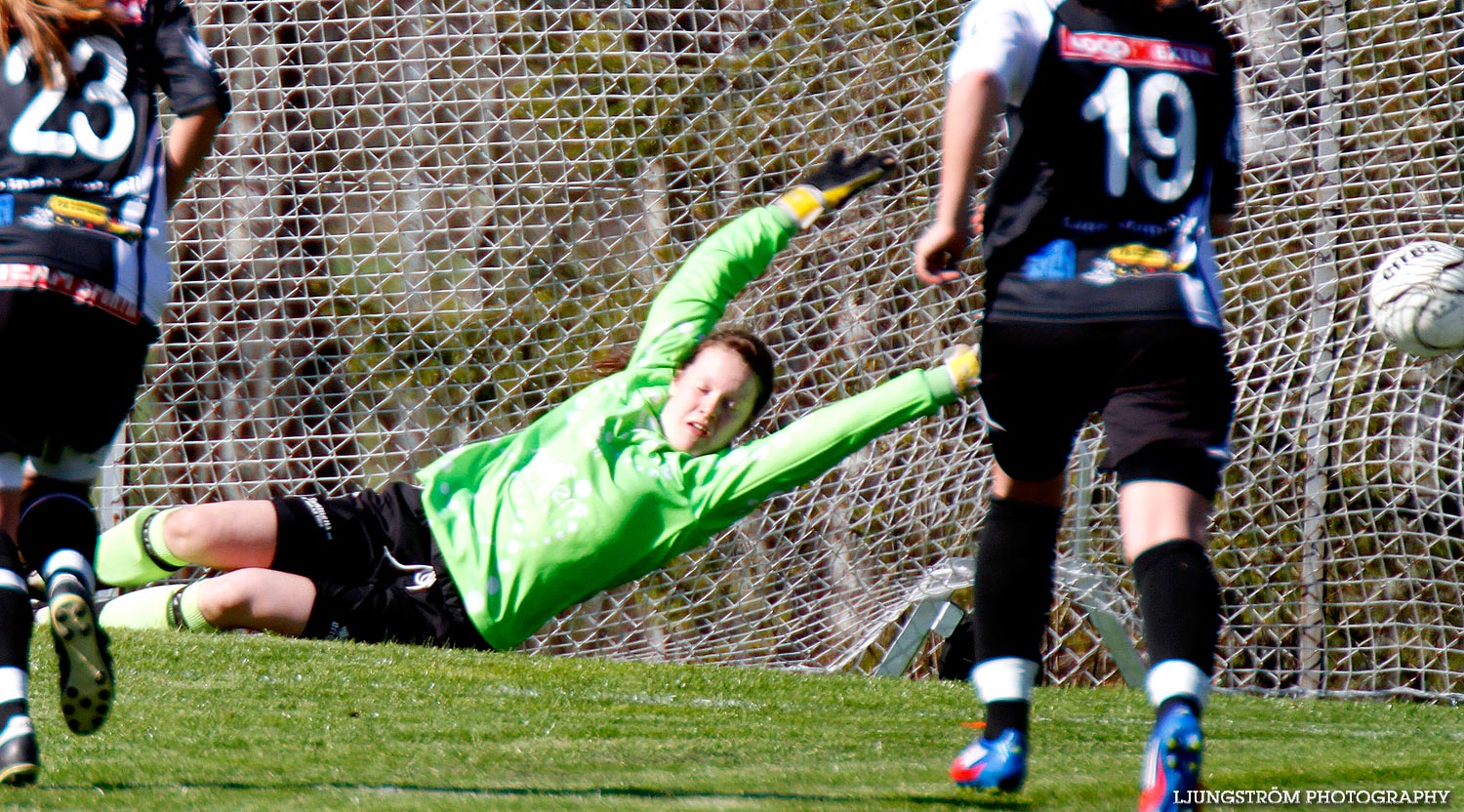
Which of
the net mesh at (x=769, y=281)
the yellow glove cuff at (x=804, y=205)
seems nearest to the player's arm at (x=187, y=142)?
the yellow glove cuff at (x=804, y=205)

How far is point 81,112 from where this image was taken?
2242mm

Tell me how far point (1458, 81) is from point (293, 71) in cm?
364

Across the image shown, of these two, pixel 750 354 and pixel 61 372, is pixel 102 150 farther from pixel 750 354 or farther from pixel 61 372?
pixel 750 354

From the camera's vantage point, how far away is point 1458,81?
4.48 metres

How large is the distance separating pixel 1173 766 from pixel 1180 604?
0.79 feet

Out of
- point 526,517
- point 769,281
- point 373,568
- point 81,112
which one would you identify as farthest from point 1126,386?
point 769,281

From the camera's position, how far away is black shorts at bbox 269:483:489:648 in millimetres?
4055

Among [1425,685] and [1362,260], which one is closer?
[1362,260]

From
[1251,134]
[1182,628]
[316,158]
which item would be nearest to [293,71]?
[316,158]

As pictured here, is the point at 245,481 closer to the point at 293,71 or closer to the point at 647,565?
the point at 293,71

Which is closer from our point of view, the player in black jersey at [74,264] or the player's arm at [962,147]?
the player's arm at [962,147]

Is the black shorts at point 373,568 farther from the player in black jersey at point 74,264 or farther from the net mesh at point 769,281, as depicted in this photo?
the player in black jersey at point 74,264

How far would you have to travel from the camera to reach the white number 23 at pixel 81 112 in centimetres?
222

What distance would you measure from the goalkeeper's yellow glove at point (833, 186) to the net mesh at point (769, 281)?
1.12 m
